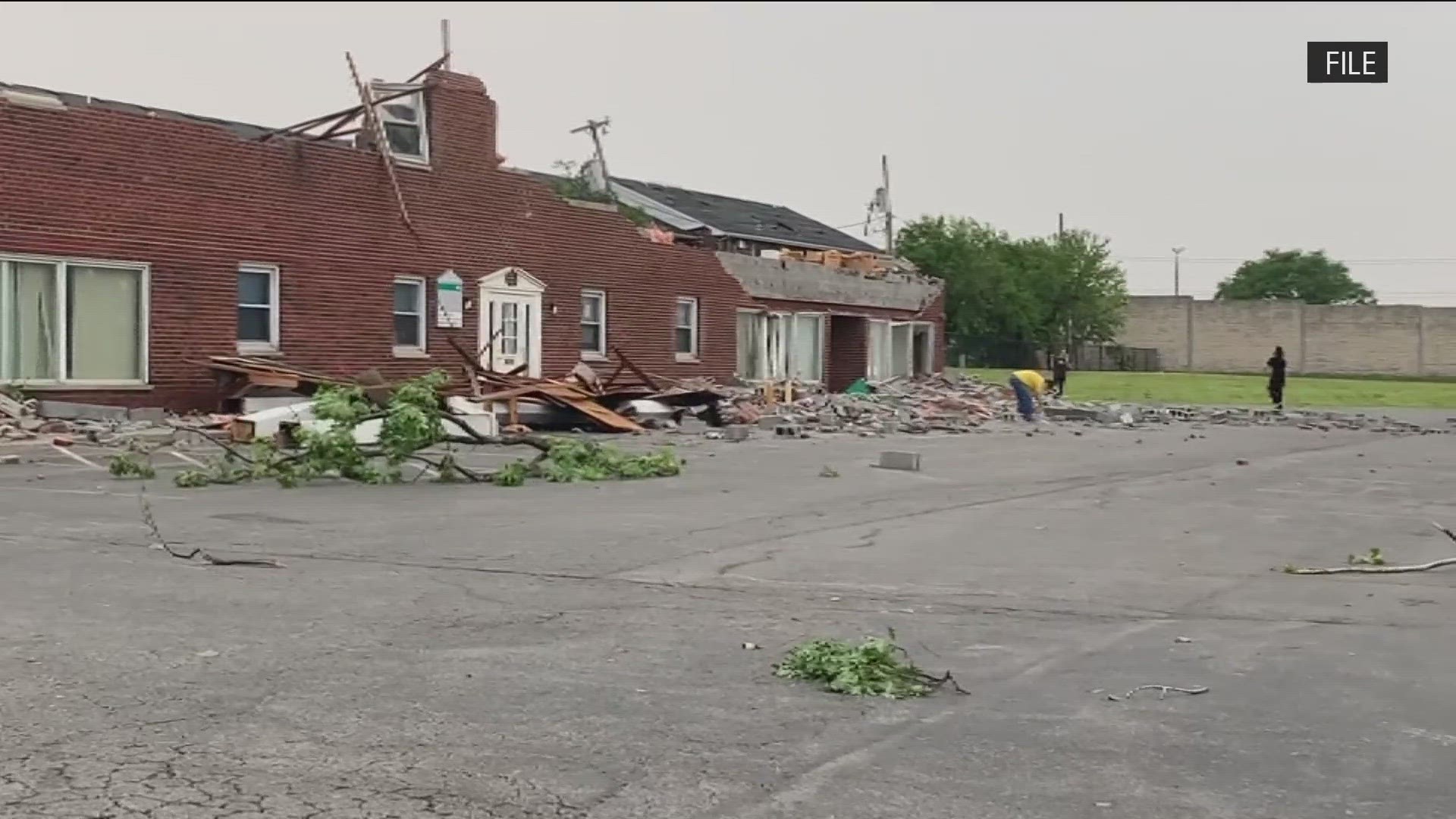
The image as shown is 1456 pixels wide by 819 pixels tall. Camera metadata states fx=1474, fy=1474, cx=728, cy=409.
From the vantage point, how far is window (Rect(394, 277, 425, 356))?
26.8 meters

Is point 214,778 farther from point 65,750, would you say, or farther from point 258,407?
point 258,407

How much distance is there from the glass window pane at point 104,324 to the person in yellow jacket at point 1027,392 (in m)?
19.2

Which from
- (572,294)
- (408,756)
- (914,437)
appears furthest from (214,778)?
(572,294)

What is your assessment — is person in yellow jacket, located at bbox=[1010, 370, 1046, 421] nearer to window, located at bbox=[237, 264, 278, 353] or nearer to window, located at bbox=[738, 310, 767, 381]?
window, located at bbox=[738, 310, 767, 381]

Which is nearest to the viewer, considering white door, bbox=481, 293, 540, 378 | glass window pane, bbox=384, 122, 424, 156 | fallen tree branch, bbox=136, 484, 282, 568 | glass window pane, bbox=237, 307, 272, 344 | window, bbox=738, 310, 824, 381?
fallen tree branch, bbox=136, 484, 282, 568

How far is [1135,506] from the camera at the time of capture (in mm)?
14203

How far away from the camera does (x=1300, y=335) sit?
84688 millimetres

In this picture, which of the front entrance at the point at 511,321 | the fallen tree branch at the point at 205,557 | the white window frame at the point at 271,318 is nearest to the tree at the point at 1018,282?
the front entrance at the point at 511,321

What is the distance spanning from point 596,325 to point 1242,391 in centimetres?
3278

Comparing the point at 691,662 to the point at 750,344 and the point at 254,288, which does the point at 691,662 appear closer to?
the point at 254,288

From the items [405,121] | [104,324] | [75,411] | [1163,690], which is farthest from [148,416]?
[1163,690]

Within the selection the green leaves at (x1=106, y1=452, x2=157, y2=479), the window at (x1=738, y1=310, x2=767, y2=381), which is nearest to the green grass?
the window at (x1=738, y1=310, x2=767, y2=381)

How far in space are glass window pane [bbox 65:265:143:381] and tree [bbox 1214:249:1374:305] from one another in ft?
391

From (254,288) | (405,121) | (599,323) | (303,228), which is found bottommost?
(599,323)
